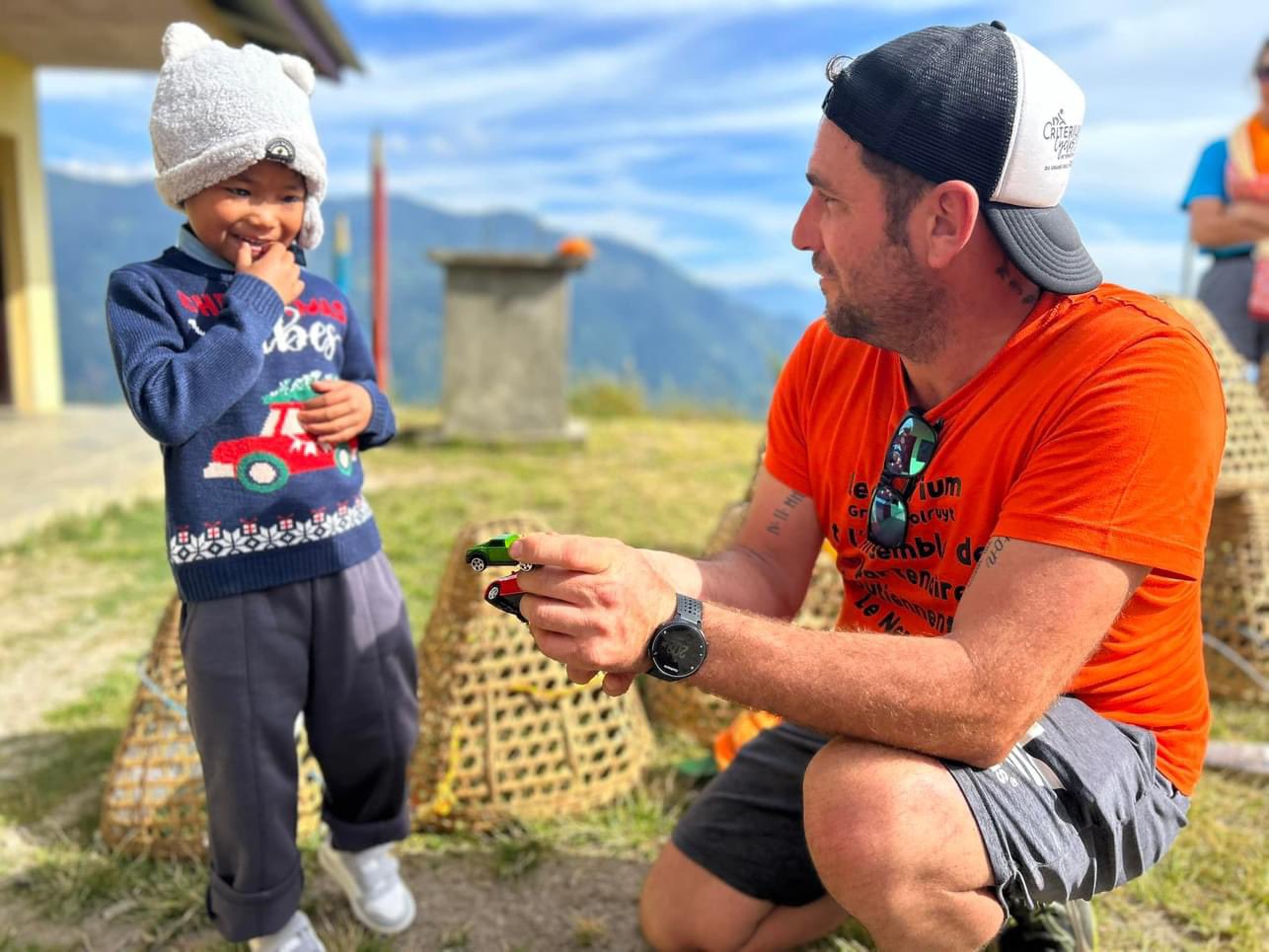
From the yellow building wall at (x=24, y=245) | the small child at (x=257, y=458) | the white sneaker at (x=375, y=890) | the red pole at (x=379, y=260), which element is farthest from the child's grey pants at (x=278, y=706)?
the red pole at (x=379, y=260)

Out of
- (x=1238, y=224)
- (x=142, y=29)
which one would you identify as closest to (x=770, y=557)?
(x=1238, y=224)

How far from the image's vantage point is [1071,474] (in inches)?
58.7

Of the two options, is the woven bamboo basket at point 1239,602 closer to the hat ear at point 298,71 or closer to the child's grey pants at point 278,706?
the child's grey pants at point 278,706

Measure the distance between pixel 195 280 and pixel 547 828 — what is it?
5.05ft

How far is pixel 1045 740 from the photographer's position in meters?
1.62

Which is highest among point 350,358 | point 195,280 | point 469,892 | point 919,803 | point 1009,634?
point 195,280

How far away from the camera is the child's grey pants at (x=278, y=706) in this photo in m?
1.90

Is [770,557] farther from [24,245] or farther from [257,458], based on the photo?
[24,245]

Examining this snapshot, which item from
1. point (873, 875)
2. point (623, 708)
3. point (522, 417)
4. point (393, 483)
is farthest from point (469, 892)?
point (522, 417)

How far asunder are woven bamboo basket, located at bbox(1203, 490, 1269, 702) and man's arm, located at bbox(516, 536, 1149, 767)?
242 cm

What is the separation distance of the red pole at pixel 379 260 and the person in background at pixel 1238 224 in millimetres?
8080

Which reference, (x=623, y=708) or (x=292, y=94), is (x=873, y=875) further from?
(x=292, y=94)

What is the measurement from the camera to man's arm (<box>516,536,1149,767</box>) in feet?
4.76

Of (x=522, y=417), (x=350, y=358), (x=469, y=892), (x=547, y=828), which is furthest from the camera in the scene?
(x=522, y=417)
